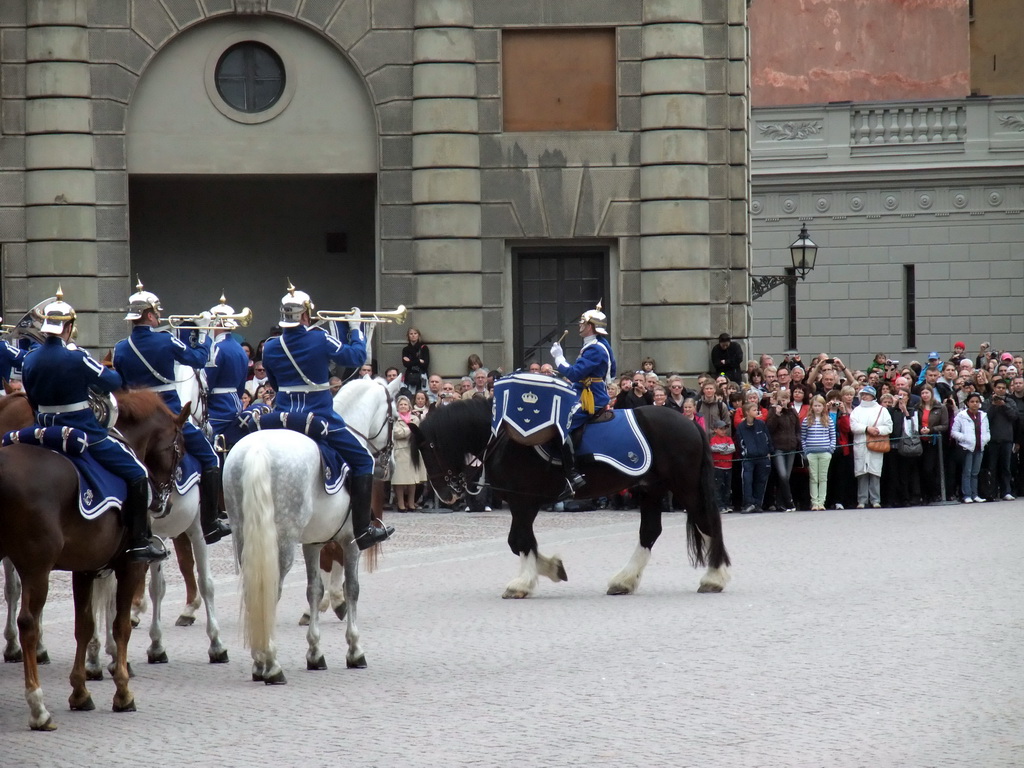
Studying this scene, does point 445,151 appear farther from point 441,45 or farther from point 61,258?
point 61,258

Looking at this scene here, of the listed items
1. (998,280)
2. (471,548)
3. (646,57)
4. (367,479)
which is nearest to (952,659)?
(367,479)

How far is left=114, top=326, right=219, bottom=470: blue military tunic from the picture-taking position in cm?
1223

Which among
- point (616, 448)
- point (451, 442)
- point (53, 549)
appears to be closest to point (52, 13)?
point (451, 442)

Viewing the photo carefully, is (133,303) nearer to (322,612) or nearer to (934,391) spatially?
(322,612)

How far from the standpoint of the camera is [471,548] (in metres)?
19.1

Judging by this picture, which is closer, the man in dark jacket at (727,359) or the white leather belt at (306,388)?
the white leather belt at (306,388)

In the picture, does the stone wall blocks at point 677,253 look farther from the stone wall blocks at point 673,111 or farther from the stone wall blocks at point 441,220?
the stone wall blocks at point 441,220

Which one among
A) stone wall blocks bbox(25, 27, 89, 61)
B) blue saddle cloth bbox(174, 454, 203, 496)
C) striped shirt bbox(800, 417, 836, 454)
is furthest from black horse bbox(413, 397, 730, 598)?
stone wall blocks bbox(25, 27, 89, 61)

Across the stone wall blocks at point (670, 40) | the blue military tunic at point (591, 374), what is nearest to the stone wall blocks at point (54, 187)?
the stone wall blocks at point (670, 40)

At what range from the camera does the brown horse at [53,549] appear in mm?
9164

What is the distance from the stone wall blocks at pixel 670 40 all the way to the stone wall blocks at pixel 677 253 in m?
2.68

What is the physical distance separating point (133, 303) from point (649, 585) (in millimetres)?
5706

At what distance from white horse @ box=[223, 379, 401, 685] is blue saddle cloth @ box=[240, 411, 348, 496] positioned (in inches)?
2.2

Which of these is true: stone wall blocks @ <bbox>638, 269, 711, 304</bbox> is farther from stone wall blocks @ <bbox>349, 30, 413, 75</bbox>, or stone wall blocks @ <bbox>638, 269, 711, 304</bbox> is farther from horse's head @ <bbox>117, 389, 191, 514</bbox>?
horse's head @ <bbox>117, 389, 191, 514</bbox>
